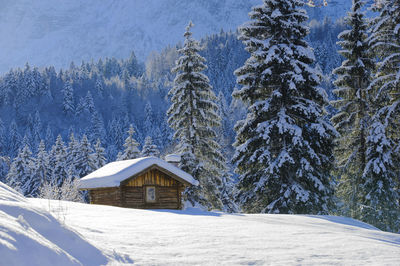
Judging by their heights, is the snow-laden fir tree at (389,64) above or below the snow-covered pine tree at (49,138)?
below

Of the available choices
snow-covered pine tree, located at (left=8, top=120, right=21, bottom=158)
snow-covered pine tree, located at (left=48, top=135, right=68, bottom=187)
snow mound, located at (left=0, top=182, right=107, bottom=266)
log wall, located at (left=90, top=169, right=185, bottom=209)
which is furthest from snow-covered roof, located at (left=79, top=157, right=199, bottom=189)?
snow-covered pine tree, located at (left=8, top=120, right=21, bottom=158)

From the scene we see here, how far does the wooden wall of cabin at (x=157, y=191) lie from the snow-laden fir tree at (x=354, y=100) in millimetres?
10082

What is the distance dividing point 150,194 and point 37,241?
17315mm

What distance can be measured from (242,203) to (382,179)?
8.38m

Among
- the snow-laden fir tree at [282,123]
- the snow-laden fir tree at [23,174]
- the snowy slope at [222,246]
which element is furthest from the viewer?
the snow-laden fir tree at [23,174]

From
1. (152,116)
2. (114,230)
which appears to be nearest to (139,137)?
(152,116)

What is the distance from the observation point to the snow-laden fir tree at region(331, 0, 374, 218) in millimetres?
22567

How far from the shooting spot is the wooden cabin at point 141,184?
1969 centimetres

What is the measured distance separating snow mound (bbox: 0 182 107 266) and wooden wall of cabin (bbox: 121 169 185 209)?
14.7 m

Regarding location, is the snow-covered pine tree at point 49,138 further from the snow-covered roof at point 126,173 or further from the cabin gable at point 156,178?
the cabin gable at point 156,178

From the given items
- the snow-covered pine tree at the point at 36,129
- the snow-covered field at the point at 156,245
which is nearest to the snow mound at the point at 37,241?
the snow-covered field at the point at 156,245

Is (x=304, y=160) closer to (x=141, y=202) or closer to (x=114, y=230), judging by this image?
(x=141, y=202)

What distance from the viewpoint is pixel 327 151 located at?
19.1 m

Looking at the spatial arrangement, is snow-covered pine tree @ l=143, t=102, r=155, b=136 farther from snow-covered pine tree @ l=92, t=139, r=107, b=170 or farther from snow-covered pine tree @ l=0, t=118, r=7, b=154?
snow-covered pine tree @ l=92, t=139, r=107, b=170
